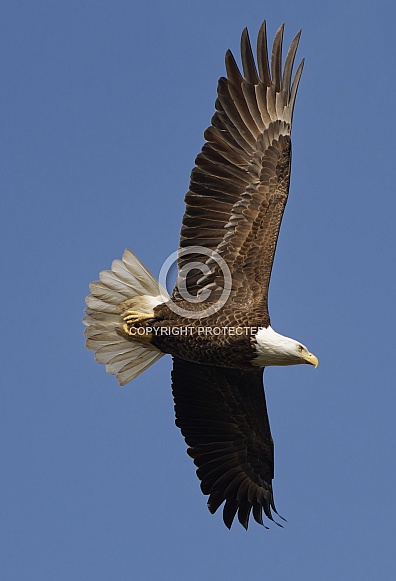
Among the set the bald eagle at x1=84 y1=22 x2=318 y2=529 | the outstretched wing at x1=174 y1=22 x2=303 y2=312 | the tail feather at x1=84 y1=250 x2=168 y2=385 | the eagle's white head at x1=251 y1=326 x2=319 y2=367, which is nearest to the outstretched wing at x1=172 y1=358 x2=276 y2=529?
the bald eagle at x1=84 y1=22 x2=318 y2=529

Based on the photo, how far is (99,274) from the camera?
11.1 metres

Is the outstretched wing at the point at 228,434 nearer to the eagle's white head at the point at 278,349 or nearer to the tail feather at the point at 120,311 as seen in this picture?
the tail feather at the point at 120,311

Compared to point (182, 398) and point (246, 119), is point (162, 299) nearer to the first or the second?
point (182, 398)

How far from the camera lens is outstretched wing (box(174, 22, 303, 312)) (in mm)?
10438

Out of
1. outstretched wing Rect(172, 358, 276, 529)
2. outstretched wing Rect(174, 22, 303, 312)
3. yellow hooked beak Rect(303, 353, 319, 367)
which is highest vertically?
outstretched wing Rect(174, 22, 303, 312)

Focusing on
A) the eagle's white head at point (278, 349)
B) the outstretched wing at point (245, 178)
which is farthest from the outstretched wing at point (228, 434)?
the outstretched wing at point (245, 178)

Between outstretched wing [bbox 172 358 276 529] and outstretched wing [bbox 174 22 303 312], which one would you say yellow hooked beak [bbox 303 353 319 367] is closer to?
outstretched wing [bbox 174 22 303 312]

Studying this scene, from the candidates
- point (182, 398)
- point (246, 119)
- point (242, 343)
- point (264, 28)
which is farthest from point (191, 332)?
point (264, 28)

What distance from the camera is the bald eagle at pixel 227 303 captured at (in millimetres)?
10320

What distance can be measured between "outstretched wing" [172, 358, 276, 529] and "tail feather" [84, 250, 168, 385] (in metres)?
0.47

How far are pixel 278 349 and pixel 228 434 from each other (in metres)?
1.54

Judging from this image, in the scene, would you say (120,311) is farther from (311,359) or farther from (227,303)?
(311,359)

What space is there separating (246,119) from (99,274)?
188 cm

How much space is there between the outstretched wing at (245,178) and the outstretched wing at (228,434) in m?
1.08
